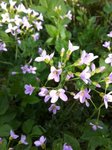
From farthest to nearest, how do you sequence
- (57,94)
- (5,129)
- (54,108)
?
(54,108), (5,129), (57,94)

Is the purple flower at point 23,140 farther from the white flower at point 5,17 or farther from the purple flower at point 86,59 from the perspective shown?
the white flower at point 5,17

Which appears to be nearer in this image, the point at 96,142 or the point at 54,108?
the point at 96,142

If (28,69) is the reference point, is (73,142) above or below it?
below

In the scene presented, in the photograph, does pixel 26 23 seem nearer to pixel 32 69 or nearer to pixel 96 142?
pixel 32 69

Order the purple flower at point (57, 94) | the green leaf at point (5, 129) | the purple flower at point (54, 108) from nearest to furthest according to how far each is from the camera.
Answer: the purple flower at point (57, 94) → the green leaf at point (5, 129) → the purple flower at point (54, 108)

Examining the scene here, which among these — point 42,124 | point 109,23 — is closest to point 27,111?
point 42,124

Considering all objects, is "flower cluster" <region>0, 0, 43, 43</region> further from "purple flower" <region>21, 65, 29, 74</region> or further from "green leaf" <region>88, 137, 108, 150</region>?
"green leaf" <region>88, 137, 108, 150</region>

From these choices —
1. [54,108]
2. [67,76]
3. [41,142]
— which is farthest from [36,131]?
[67,76]

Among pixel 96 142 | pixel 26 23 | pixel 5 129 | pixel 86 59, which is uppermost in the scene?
pixel 26 23

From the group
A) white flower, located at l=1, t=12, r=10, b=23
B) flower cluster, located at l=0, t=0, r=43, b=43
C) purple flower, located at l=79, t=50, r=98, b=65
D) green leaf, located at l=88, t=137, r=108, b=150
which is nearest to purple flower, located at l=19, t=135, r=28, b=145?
green leaf, located at l=88, t=137, r=108, b=150

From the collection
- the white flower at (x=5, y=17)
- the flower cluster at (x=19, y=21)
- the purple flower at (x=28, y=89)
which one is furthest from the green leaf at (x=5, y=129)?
the white flower at (x=5, y=17)

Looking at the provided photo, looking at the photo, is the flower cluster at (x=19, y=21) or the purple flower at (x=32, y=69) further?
the flower cluster at (x=19, y=21)
